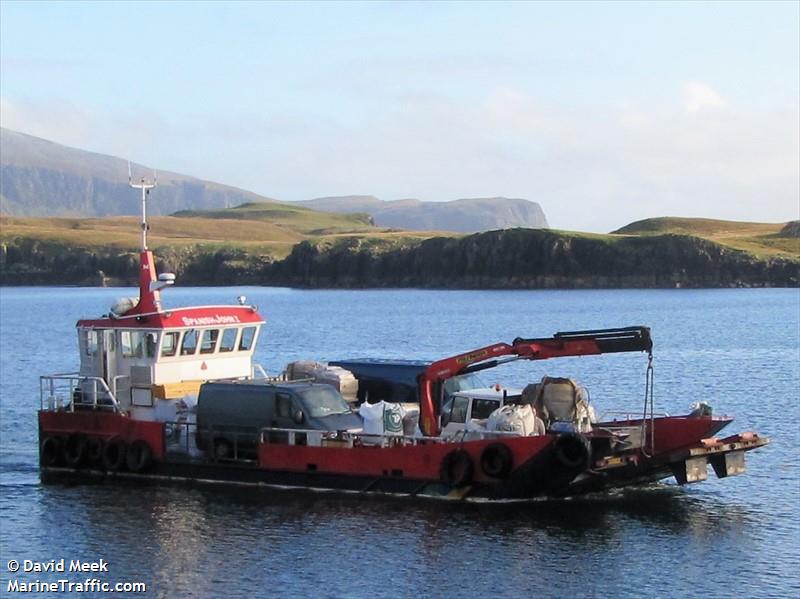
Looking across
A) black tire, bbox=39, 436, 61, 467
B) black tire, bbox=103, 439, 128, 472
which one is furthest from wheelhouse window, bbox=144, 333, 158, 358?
black tire, bbox=39, 436, 61, 467

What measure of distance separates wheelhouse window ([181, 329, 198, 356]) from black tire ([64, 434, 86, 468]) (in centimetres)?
335

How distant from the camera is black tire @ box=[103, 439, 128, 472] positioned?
107ft

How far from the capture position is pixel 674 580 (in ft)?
78.5

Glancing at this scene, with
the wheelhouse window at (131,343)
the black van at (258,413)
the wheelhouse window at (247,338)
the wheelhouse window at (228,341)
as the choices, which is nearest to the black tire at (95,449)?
the wheelhouse window at (131,343)

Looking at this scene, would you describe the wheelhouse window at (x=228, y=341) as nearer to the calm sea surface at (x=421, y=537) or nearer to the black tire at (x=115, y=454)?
the black tire at (x=115, y=454)

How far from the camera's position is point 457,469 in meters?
28.3

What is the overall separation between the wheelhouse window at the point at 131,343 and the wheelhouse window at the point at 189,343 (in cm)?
106

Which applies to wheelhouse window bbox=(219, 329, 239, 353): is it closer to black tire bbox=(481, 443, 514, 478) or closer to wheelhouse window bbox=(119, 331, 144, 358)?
wheelhouse window bbox=(119, 331, 144, 358)

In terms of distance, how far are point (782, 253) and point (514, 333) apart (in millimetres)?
93978

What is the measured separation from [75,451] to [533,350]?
12.5 m

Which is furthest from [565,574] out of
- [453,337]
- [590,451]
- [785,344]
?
[453,337]

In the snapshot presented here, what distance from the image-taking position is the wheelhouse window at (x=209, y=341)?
111 feet

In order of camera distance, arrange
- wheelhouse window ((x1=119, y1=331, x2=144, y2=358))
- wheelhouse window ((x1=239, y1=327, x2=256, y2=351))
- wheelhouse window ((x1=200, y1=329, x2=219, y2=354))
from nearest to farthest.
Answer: wheelhouse window ((x1=119, y1=331, x2=144, y2=358)) → wheelhouse window ((x1=200, y1=329, x2=219, y2=354)) → wheelhouse window ((x1=239, y1=327, x2=256, y2=351))

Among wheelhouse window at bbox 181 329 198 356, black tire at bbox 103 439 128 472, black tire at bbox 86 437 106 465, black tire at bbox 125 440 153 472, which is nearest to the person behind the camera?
black tire at bbox 125 440 153 472
